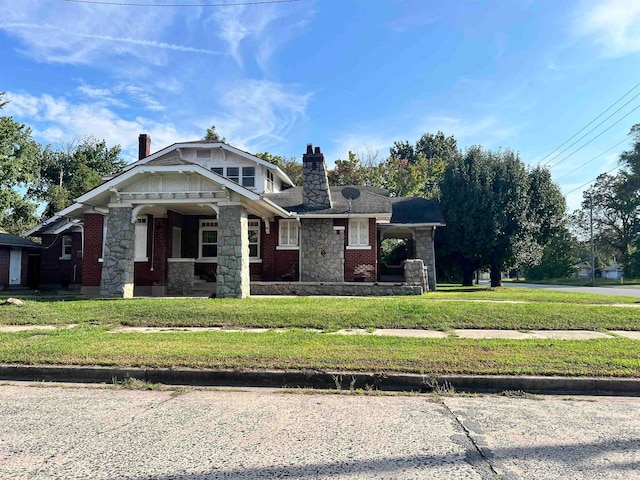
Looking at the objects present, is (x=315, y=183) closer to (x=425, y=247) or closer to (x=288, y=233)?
(x=288, y=233)

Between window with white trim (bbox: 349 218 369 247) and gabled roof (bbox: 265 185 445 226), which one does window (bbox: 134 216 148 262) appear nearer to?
gabled roof (bbox: 265 185 445 226)

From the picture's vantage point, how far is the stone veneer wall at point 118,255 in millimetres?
15562

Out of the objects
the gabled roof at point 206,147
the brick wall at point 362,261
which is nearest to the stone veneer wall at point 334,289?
the brick wall at point 362,261

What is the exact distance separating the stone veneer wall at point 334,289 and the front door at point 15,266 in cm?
1582

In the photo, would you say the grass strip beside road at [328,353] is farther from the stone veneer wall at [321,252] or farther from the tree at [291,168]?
the tree at [291,168]

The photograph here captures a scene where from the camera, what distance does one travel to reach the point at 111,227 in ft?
51.9

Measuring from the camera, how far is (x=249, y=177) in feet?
67.9

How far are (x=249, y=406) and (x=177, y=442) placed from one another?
1.32m

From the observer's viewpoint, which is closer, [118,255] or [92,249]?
[118,255]

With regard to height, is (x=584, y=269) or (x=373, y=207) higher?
(x=373, y=207)

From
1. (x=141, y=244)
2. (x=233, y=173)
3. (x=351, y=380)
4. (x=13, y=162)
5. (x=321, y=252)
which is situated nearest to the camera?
(x=351, y=380)

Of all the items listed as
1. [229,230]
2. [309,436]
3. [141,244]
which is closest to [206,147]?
[141,244]

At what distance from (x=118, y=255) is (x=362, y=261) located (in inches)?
369

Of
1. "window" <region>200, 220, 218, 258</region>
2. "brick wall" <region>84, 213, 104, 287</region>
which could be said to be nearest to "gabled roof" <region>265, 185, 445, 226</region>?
"window" <region>200, 220, 218, 258</region>
